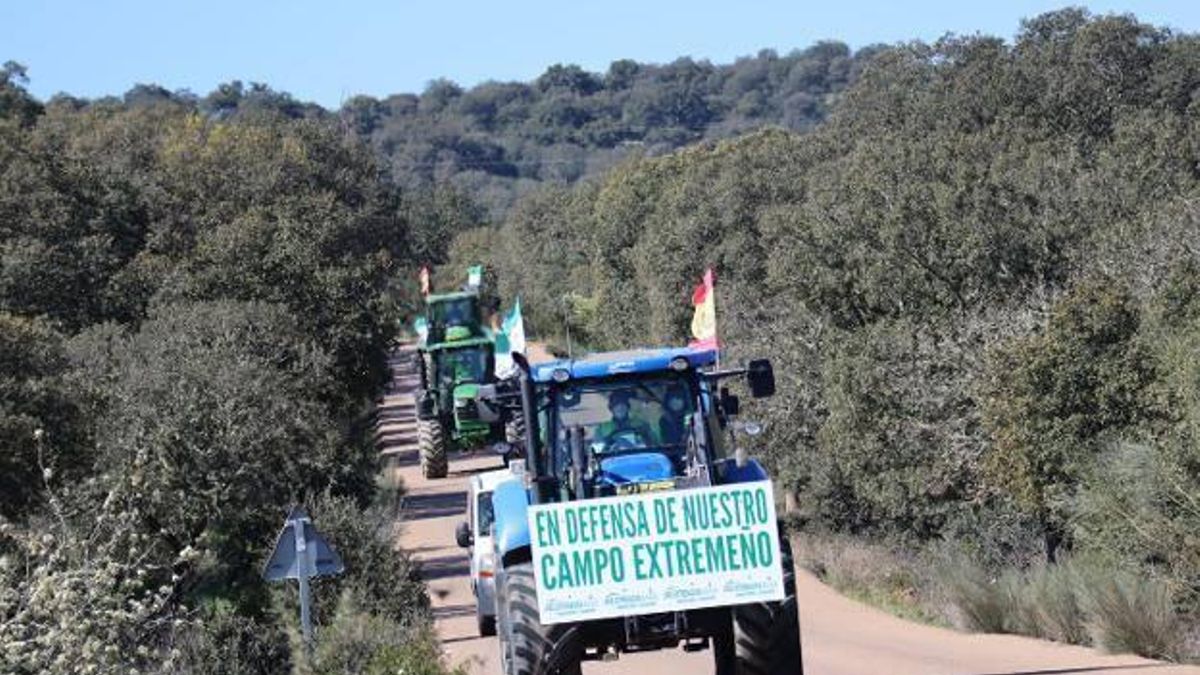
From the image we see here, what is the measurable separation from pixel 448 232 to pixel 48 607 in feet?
333

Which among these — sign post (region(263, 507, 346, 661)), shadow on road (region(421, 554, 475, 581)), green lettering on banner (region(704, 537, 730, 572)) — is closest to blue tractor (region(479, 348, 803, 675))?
green lettering on banner (region(704, 537, 730, 572))

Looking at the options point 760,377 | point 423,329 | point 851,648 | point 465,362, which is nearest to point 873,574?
point 851,648

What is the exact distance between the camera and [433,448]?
37.9m

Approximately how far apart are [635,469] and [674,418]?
0.62 metres

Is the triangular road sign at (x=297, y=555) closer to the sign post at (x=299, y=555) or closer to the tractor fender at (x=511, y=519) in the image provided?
the sign post at (x=299, y=555)

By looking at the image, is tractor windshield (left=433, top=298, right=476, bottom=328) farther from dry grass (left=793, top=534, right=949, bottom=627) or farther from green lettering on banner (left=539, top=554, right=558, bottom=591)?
green lettering on banner (left=539, top=554, right=558, bottom=591)

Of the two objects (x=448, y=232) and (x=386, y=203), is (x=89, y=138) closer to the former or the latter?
(x=386, y=203)

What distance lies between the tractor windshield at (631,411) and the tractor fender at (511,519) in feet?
2.10

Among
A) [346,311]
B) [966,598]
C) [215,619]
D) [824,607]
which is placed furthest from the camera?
[346,311]

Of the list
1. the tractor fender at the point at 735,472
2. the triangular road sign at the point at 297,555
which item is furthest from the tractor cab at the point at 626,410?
the triangular road sign at the point at 297,555

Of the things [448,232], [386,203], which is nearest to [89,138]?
[386,203]

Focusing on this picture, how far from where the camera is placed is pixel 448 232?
110 metres

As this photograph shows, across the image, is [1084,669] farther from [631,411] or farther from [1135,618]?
[631,411]

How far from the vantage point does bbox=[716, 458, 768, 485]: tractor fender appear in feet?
45.2
